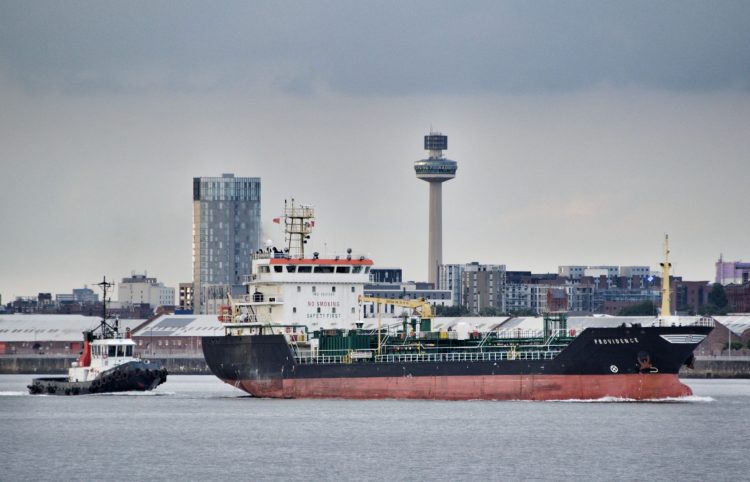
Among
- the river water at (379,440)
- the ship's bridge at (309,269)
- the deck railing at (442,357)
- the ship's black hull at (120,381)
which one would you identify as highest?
the ship's bridge at (309,269)

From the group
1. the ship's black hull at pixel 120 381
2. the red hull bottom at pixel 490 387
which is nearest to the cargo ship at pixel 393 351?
the red hull bottom at pixel 490 387

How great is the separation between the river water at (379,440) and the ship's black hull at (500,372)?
2.29 ft

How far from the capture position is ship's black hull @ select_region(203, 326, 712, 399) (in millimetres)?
64625

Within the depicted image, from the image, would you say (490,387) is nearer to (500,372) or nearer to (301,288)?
(500,372)

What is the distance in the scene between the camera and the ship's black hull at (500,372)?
64.6 metres

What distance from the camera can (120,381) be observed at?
78.9m

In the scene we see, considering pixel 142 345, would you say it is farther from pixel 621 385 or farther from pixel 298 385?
pixel 621 385

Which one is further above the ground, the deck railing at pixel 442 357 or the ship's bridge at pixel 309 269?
the ship's bridge at pixel 309 269

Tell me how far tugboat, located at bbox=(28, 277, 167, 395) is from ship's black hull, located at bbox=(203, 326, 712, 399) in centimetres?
569

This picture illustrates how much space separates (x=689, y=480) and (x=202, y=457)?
14.8 m

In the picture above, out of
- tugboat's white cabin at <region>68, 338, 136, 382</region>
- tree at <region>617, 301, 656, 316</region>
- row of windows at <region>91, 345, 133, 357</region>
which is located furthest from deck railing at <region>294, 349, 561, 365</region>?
tree at <region>617, 301, 656, 316</region>

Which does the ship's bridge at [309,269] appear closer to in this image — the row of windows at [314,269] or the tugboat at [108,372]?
the row of windows at [314,269]

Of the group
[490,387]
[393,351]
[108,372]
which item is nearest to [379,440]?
[490,387]

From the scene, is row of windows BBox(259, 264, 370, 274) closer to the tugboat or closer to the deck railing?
the deck railing
